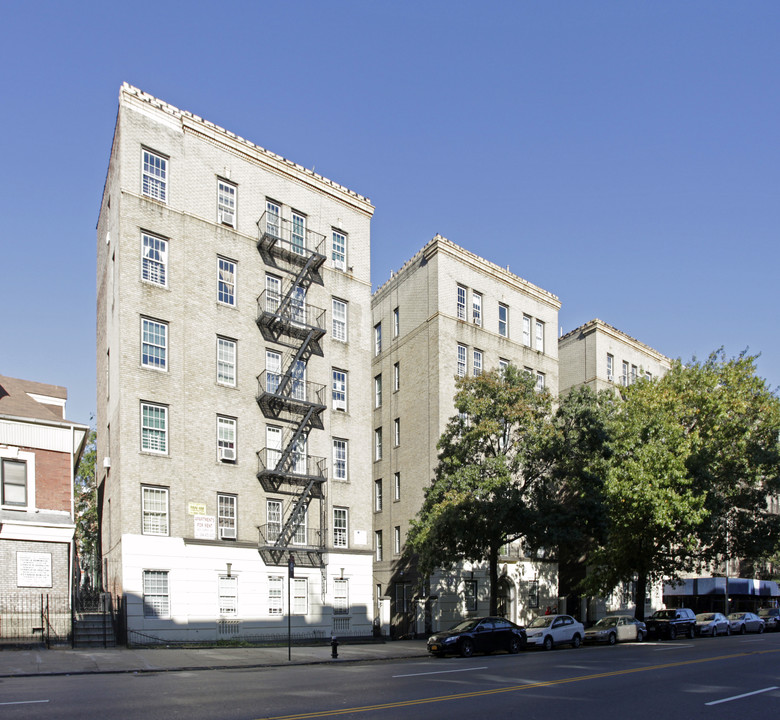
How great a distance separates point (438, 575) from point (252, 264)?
720 inches

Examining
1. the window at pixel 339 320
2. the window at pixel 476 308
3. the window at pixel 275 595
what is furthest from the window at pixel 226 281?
the window at pixel 476 308

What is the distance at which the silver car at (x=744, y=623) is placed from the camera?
44841 mm

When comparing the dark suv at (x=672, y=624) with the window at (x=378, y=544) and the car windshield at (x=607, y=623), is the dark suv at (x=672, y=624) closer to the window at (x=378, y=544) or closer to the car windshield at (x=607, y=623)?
the car windshield at (x=607, y=623)

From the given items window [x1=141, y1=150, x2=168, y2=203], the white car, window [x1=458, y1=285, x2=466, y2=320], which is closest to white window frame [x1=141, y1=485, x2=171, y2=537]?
window [x1=141, y1=150, x2=168, y2=203]

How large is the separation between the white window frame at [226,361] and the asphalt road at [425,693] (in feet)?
47.8

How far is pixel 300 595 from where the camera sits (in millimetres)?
33844

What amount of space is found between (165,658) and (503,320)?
29.5 metres

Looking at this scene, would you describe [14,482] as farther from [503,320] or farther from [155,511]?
[503,320]

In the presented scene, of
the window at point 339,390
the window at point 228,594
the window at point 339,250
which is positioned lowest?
the window at point 228,594

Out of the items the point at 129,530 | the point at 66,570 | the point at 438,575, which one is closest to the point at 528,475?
the point at 438,575

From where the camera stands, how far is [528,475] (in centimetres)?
3356

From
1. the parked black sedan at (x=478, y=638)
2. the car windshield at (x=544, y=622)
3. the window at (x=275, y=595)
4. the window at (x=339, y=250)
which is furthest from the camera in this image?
the window at (x=339, y=250)

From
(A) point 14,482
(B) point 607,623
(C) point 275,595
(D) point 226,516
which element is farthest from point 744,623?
(A) point 14,482

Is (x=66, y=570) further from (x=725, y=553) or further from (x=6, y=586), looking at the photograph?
(x=725, y=553)
